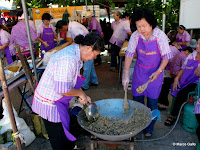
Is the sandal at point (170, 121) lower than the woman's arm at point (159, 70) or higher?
lower

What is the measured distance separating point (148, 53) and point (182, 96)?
1.00 meters

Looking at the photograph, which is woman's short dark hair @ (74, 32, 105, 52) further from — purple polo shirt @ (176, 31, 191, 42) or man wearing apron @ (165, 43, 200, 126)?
purple polo shirt @ (176, 31, 191, 42)

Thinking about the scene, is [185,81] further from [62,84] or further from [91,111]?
[62,84]

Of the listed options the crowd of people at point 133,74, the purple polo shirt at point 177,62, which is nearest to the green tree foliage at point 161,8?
the crowd of people at point 133,74

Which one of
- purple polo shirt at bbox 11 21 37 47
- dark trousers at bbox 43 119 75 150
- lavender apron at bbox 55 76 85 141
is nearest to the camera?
lavender apron at bbox 55 76 85 141

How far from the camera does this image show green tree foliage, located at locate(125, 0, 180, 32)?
526 centimetres

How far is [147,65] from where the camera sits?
2.19 m

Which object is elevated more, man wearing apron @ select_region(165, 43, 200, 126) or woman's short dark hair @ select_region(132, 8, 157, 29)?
woman's short dark hair @ select_region(132, 8, 157, 29)

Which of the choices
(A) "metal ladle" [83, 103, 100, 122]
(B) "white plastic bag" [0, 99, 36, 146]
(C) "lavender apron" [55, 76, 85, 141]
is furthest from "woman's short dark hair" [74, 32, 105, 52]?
(B) "white plastic bag" [0, 99, 36, 146]

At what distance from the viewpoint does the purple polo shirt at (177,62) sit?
3.03 m

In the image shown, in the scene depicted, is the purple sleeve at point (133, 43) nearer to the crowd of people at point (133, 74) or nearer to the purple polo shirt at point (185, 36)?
the crowd of people at point (133, 74)

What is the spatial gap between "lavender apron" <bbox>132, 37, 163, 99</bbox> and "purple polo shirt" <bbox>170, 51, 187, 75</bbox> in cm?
102

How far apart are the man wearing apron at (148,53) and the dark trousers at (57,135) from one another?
2.72 ft

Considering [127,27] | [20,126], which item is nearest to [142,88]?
[20,126]
